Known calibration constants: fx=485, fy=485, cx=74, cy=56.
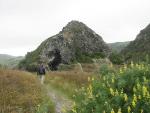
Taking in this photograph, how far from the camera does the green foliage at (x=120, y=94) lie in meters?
11.3

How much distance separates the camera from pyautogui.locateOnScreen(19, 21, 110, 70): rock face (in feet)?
175

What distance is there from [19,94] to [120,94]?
1358cm

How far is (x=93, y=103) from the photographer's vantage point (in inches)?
490

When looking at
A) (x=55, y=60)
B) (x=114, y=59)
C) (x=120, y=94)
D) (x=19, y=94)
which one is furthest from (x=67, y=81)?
(x=114, y=59)

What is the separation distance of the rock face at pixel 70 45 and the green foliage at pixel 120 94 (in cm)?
3889

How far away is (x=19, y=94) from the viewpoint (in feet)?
81.2

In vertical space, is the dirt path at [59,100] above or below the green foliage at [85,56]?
below

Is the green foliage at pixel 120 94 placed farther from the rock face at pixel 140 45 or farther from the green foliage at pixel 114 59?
the rock face at pixel 140 45

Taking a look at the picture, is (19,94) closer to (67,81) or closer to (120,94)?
(67,81)

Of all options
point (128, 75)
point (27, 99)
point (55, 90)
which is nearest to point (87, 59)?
point (55, 90)

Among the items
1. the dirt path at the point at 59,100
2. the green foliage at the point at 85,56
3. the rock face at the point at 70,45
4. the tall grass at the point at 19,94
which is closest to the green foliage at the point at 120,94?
the tall grass at the point at 19,94

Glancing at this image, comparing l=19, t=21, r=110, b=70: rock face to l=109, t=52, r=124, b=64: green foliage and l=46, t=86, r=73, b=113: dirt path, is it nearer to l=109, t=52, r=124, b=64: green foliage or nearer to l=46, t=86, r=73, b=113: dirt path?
l=109, t=52, r=124, b=64: green foliage

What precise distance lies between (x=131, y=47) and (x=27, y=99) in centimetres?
8764

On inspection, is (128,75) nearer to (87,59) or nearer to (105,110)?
(105,110)
